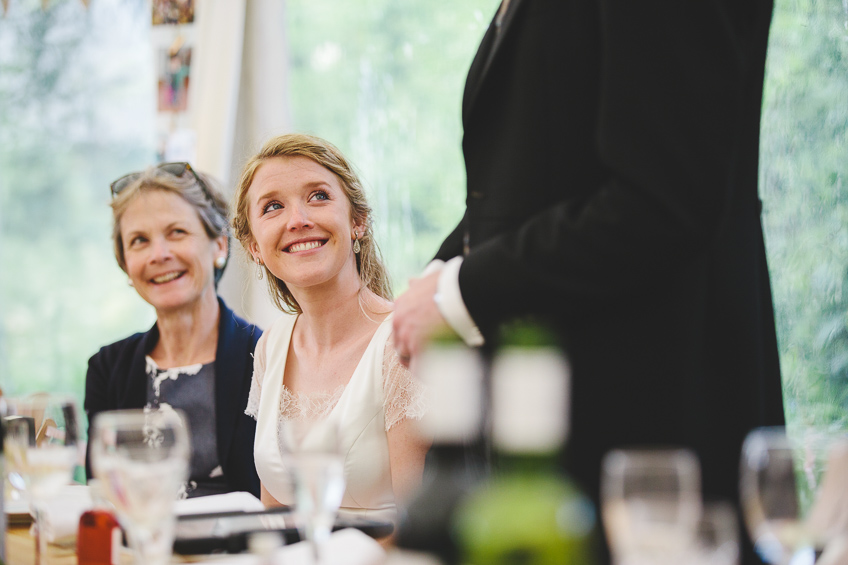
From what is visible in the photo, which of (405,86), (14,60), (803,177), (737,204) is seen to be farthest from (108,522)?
(14,60)

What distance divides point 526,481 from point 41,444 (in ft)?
2.09

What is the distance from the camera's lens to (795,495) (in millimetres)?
676

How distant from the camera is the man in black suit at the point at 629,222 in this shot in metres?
0.91

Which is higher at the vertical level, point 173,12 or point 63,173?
point 173,12

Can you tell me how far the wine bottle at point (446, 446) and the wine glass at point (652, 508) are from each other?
0.38ft

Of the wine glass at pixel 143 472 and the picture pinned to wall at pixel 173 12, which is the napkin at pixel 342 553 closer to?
the wine glass at pixel 143 472

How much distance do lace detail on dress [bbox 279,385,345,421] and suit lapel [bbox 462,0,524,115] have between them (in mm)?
902

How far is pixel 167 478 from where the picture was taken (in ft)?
2.56

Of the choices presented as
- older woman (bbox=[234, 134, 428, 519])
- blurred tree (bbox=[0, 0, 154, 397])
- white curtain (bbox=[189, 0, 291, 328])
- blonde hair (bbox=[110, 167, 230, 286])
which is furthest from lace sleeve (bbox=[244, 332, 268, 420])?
blurred tree (bbox=[0, 0, 154, 397])

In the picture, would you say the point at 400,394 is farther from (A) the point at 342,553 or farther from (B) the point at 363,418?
(A) the point at 342,553

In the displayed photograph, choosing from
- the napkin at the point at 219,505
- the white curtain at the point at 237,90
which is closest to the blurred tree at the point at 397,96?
the white curtain at the point at 237,90

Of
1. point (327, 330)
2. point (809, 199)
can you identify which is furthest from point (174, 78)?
point (809, 199)

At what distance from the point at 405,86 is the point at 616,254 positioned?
2.15 metres

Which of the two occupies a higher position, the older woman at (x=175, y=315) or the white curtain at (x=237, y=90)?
the white curtain at (x=237, y=90)
